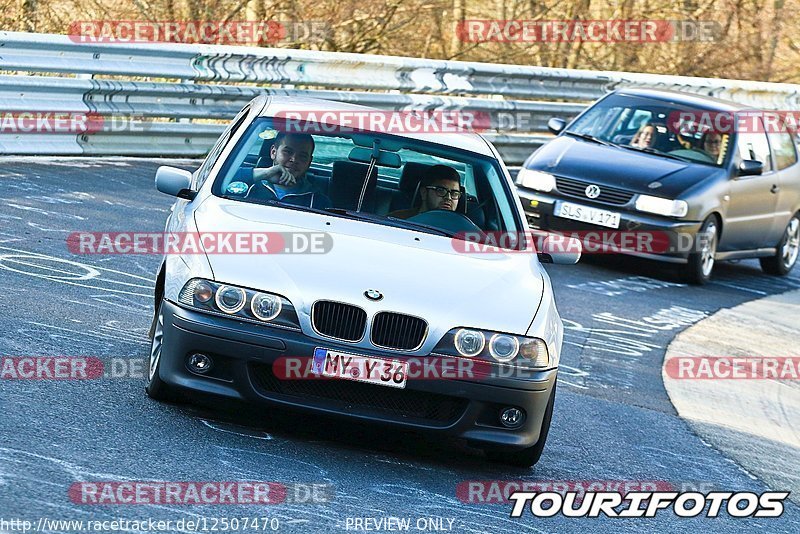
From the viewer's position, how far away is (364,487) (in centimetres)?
571

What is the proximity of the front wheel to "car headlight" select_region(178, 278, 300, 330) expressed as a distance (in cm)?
26

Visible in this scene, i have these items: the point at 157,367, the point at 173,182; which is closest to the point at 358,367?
the point at 157,367

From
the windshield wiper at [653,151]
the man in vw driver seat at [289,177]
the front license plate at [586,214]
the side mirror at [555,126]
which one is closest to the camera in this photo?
the man in vw driver seat at [289,177]

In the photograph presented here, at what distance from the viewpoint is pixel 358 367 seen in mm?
5871

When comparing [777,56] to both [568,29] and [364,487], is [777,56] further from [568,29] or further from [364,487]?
[364,487]

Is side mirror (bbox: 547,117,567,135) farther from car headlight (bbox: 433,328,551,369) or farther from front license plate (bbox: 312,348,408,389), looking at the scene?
front license plate (bbox: 312,348,408,389)

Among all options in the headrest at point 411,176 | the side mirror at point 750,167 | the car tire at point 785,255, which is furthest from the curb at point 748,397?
the headrest at point 411,176

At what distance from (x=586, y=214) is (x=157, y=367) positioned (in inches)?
307

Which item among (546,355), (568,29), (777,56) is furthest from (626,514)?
(777,56)

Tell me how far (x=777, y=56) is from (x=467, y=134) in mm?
23847

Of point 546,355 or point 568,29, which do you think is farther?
point 568,29

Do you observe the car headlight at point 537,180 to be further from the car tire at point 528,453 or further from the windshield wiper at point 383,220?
the car tire at point 528,453

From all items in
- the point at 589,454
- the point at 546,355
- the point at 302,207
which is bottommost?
the point at 589,454

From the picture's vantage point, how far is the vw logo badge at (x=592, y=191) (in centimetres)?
1348
